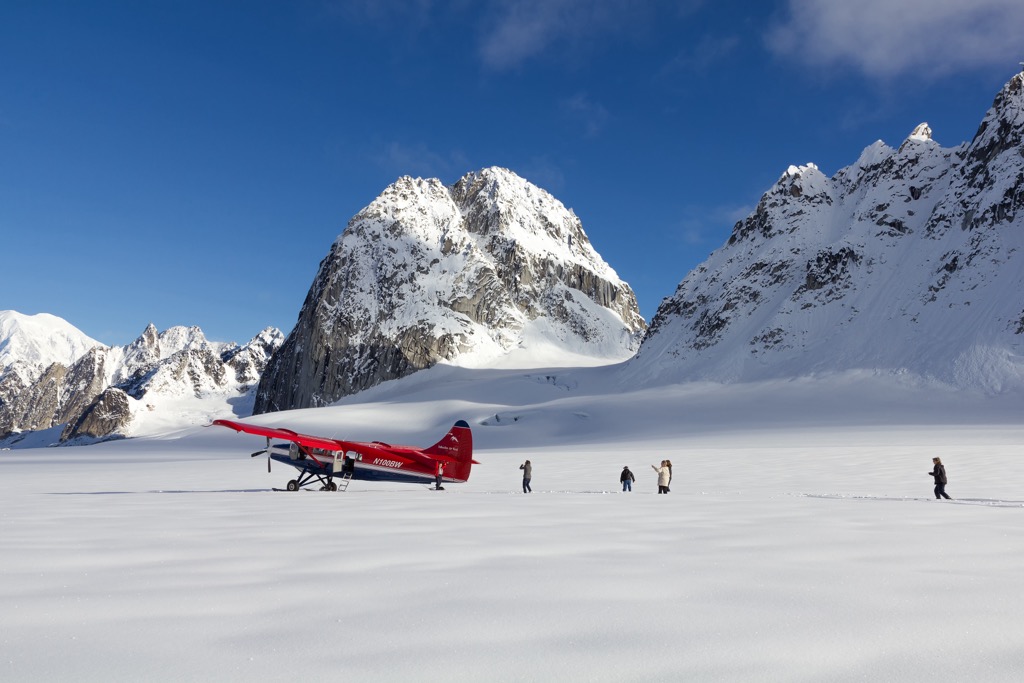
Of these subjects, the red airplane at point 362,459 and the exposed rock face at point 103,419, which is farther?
the exposed rock face at point 103,419

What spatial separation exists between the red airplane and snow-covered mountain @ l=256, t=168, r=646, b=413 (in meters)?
97.4

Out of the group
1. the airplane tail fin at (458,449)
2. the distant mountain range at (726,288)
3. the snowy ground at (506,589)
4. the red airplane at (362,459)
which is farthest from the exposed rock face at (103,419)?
the snowy ground at (506,589)

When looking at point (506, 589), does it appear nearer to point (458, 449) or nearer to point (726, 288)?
point (458, 449)

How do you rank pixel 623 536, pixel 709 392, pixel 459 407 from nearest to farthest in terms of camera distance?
pixel 623 536
pixel 709 392
pixel 459 407

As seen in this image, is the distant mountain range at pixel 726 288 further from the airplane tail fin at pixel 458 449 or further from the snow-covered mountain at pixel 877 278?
the airplane tail fin at pixel 458 449

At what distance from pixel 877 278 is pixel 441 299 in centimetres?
7480

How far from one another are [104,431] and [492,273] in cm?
11564

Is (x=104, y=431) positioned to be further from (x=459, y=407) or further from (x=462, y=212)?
(x=459, y=407)

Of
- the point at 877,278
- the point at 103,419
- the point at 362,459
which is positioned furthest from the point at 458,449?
the point at 103,419

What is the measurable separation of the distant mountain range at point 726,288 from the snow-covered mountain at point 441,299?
38 cm

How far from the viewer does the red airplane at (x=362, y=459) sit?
62.8ft

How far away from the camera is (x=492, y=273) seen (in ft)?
427

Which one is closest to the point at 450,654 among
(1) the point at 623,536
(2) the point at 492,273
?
(1) the point at 623,536

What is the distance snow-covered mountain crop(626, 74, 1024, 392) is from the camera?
2581 inches
